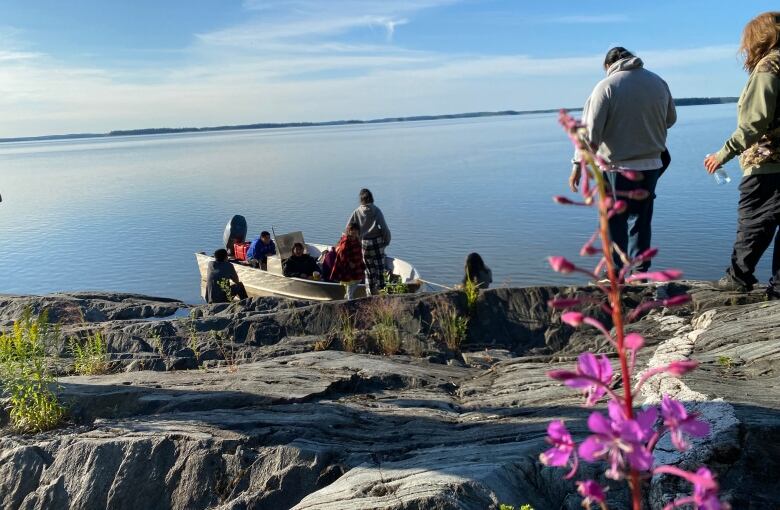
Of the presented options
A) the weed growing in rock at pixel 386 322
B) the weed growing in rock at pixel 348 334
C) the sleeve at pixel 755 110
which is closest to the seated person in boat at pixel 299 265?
the weed growing in rock at pixel 386 322

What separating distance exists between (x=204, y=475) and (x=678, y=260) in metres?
15.8

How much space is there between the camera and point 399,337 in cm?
702

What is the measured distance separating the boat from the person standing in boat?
549 millimetres

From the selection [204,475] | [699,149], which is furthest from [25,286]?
[699,149]

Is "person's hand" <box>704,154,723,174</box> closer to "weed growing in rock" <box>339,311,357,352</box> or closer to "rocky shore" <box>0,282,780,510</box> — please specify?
"rocky shore" <box>0,282,780,510</box>

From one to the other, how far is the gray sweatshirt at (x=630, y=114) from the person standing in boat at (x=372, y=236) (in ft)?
16.8

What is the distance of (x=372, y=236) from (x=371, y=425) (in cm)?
718

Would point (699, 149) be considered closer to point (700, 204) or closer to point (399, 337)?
point (700, 204)

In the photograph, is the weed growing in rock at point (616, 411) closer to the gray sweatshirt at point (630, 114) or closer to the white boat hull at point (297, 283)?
the gray sweatshirt at point (630, 114)

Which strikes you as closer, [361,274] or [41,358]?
[41,358]

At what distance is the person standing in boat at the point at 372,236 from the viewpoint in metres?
11.3


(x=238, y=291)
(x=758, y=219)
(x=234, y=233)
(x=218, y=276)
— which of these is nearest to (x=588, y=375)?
(x=758, y=219)

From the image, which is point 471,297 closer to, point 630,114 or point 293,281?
point 630,114

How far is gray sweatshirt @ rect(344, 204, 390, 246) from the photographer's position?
37.1ft
